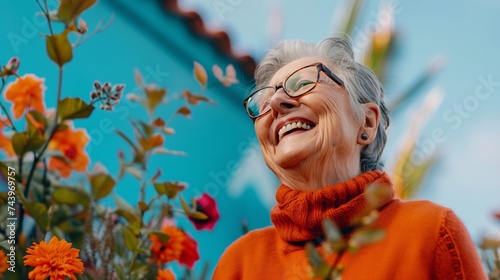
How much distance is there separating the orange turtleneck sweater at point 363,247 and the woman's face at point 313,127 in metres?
0.07

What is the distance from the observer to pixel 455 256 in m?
1.27

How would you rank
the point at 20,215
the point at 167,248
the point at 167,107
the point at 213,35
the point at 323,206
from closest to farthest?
the point at 323,206 → the point at 20,215 → the point at 167,248 → the point at 167,107 → the point at 213,35

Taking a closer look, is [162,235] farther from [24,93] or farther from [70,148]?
[24,93]

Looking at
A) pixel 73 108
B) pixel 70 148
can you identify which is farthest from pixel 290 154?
pixel 70 148

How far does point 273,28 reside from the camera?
3537 mm

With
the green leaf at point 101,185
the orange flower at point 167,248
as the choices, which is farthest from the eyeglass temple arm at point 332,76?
the green leaf at point 101,185

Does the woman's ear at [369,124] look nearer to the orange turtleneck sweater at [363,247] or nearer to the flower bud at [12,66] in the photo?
the orange turtleneck sweater at [363,247]

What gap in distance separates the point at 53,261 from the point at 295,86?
0.58 meters

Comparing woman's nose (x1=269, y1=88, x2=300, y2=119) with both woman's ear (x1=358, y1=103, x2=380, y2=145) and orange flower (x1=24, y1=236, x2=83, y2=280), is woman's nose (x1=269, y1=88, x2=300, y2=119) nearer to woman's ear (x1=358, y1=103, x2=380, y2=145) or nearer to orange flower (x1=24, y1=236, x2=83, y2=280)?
woman's ear (x1=358, y1=103, x2=380, y2=145)

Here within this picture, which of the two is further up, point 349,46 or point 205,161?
point 205,161

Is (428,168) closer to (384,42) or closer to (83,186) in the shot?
(384,42)

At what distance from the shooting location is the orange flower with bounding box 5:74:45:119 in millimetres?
1879

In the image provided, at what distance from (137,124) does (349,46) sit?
78cm

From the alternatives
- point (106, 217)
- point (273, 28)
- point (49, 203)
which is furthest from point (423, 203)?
point (273, 28)
